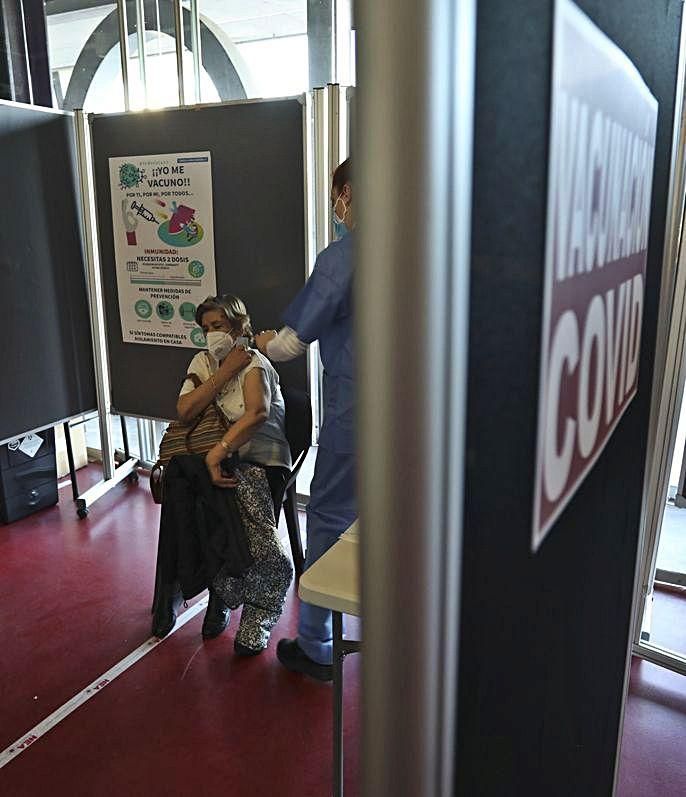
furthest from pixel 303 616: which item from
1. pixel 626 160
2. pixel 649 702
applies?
pixel 626 160

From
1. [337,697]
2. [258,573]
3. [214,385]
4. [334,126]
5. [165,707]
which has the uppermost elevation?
[334,126]

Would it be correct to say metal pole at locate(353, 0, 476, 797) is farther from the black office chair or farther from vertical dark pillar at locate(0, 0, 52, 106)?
vertical dark pillar at locate(0, 0, 52, 106)

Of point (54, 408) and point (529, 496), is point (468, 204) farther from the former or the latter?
point (54, 408)

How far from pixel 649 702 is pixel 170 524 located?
1.55 metres

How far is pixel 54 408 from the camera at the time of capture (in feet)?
11.2

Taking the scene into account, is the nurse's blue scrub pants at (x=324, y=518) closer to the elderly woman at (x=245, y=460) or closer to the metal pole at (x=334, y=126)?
the elderly woman at (x=245, y=460)

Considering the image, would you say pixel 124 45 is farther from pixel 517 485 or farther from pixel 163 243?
pixel 517 485

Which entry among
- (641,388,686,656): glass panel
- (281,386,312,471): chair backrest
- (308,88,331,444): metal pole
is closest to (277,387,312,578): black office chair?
(281,386,312,471): chair backrest

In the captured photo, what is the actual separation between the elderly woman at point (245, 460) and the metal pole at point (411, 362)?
2.09 meters

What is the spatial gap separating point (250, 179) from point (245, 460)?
1.09m

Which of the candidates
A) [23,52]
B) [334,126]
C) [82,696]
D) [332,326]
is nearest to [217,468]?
[332,326]

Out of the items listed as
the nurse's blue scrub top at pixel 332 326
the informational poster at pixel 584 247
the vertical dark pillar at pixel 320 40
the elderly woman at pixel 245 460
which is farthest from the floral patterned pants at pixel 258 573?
the informational poster at pixel 584 247

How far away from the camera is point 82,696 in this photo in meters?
Result: 2.28

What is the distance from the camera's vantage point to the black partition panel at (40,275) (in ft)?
10.2
